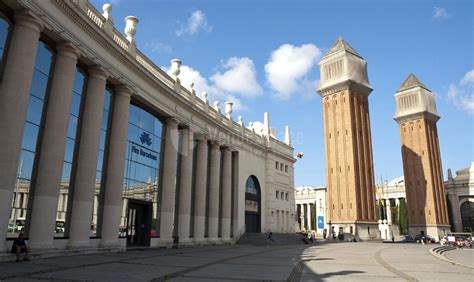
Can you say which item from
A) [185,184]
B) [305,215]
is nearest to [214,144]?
[185,184]

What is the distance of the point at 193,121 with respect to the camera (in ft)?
113

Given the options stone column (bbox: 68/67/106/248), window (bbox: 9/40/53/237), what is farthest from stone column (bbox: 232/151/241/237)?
window (bbox: 9/40/53/237)

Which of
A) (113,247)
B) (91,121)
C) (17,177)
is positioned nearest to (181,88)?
(91,121)

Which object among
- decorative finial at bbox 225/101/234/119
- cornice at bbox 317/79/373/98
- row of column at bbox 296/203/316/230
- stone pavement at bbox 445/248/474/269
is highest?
cornice at bbox 317/79/373/98

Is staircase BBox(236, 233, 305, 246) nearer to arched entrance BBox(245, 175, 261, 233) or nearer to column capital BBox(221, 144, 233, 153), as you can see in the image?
arched entrance BBox(245, 175, 261, 233)

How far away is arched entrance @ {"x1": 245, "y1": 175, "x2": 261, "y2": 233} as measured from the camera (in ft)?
145

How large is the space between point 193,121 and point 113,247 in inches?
592

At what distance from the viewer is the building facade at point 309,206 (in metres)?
108

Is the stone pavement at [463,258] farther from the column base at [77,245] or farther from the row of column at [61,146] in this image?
the row of column at [61,146]

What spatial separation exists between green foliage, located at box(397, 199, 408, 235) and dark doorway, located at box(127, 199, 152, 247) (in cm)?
9231

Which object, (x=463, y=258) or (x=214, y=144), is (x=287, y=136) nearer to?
(x=214, y=144)

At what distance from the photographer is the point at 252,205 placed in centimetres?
4547

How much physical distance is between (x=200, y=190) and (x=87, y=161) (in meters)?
14.8

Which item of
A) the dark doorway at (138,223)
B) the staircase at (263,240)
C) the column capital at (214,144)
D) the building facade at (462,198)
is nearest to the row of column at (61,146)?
the dark doorway at (138,223)
